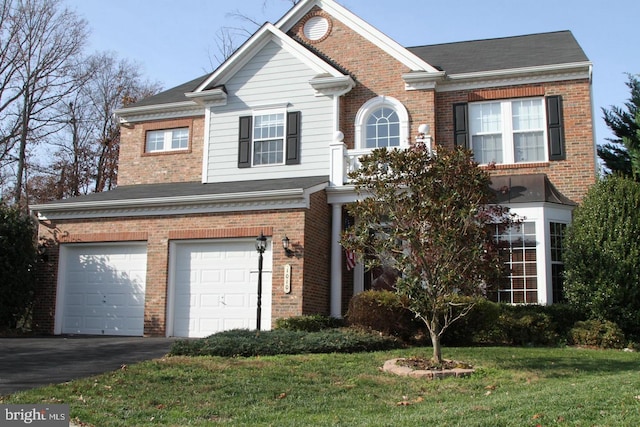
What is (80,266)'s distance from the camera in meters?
16.9

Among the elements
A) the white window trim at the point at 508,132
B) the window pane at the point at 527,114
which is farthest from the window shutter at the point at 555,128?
the window pane at the point at 527,114

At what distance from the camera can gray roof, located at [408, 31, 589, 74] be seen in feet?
56.4

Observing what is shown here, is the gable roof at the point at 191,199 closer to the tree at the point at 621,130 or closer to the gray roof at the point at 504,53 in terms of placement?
the gray roof at the point at 504,53

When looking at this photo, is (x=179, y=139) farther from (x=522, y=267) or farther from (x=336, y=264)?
(x=522, y=267)

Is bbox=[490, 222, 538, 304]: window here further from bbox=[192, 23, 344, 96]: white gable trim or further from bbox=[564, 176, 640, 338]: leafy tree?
bbox=[192, 23, 344, 96]: white gable trim

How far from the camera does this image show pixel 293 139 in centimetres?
1780

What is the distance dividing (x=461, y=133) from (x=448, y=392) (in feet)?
33.8

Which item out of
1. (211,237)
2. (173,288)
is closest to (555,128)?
(211,237)

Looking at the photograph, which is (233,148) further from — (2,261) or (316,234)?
(2,261)

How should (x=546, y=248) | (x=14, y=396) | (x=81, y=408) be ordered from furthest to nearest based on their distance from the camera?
1. (x=546, y=248)
2. (x=14, y=396)
3. (x=81, y=408)

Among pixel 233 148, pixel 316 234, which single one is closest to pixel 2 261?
pixel 233 148

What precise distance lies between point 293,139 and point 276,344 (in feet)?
26.2

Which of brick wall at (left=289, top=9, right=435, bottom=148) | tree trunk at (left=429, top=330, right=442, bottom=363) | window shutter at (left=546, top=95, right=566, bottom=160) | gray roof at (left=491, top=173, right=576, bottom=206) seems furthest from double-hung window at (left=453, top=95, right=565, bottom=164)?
tree trunk at (left=429, top=330, right=442, bottom=363)

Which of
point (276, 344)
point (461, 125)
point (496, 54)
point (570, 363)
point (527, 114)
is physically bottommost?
point (570, 363)
